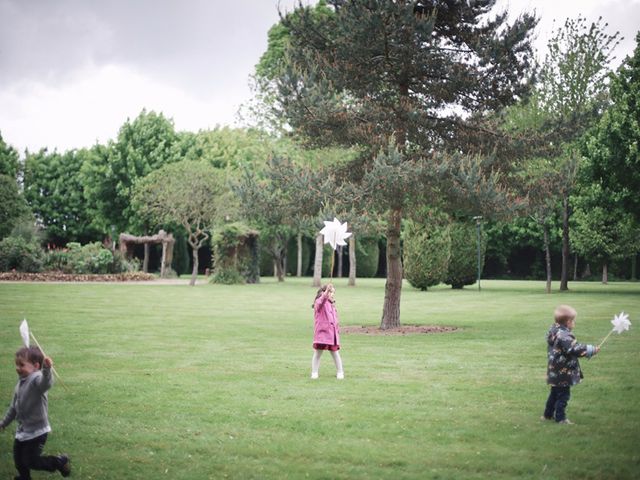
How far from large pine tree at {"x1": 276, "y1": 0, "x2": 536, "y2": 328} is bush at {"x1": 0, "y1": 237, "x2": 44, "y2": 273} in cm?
2646

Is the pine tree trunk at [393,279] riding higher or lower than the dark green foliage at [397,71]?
lower

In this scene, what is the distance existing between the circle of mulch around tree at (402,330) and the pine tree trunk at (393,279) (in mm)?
299

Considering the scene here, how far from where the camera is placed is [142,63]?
2266 centimetres

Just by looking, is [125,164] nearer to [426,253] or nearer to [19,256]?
[19,256]

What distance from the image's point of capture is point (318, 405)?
9352mm

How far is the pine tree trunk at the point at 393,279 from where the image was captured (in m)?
19.2

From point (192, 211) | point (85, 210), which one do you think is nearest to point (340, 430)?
point (192, 211)

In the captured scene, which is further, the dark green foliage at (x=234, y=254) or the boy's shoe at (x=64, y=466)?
the dark green foliage at (x=234, y=254)

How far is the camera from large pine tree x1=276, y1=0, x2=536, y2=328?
17.3 metres

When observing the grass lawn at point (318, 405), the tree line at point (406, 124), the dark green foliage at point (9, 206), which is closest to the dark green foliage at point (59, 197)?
the dark green foliage at point (9, 206)

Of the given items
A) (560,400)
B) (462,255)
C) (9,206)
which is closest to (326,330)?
(560,400)

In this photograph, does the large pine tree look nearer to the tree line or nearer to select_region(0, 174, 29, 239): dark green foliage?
the tree line

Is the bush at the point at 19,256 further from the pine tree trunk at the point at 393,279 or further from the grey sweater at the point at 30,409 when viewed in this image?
the grey sweater at the point at 30,409

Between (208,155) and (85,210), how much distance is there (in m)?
11.7
